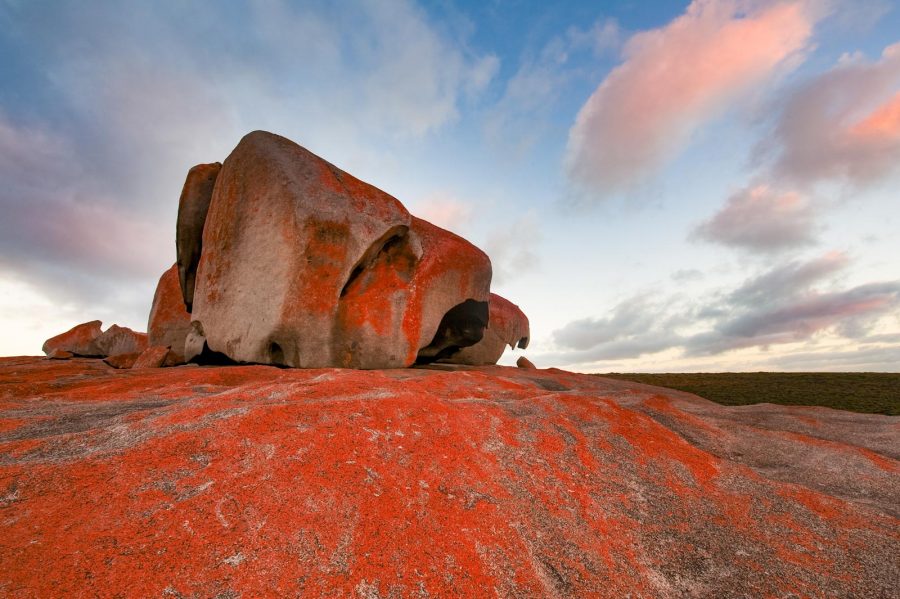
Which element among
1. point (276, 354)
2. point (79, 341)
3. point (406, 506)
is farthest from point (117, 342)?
point (406, 506)

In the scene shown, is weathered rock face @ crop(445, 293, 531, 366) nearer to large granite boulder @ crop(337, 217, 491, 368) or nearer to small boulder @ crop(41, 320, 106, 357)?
large granite boulder @ crop(337, 217, 491, 368)

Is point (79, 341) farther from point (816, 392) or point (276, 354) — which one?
point (816, 392)

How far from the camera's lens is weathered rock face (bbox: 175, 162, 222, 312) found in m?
14.3

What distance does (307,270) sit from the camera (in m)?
10.7

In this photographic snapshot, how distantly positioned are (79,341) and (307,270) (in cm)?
2177

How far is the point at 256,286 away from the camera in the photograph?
11125 mm

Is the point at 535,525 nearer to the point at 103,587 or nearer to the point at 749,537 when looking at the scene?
the point at 749,537

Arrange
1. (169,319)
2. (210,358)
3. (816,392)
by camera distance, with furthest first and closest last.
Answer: (169,319) < (816,392) < (210,358)

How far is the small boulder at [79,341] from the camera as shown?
2369 centimetres

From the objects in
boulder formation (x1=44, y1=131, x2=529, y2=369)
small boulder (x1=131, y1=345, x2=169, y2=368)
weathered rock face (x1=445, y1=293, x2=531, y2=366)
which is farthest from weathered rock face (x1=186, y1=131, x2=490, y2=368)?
weathered rock face (x1=445, y1=293, x2=531, y2=366)

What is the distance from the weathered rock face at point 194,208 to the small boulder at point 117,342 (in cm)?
1203

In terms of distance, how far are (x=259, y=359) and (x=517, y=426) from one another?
26.5 feet

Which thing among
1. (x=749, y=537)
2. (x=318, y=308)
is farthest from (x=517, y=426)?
(x=318, y=308)

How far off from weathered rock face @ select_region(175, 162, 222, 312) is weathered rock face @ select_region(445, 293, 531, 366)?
10595 millimetres
